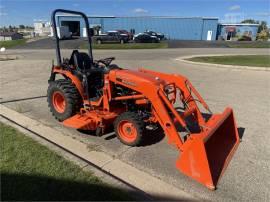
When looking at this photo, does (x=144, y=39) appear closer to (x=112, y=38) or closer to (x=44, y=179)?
(x=112, y=38)

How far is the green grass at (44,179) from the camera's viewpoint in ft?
10.4

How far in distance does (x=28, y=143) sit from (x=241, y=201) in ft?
10.6

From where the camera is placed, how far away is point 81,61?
5.46 m

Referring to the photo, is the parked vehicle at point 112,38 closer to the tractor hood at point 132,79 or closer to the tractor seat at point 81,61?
the tractor seat at point 81,61

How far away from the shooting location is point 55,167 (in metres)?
3.72

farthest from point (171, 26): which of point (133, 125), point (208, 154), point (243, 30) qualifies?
point (208, 154)

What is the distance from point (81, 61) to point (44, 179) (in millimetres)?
2685

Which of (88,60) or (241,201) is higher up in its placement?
(88,60)

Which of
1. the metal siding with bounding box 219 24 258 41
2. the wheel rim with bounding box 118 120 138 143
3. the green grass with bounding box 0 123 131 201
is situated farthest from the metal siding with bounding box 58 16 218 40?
the green grass with bounding box 0 123 131 201

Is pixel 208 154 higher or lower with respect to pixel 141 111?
lower

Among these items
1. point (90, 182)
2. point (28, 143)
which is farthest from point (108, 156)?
point (28, 143)

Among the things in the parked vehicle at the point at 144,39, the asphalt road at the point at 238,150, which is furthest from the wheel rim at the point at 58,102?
the parked vehicle at the point at 144,39

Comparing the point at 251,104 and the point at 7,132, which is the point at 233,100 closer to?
the point at 251,104

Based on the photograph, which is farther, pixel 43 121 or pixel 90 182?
pixel 43 121
